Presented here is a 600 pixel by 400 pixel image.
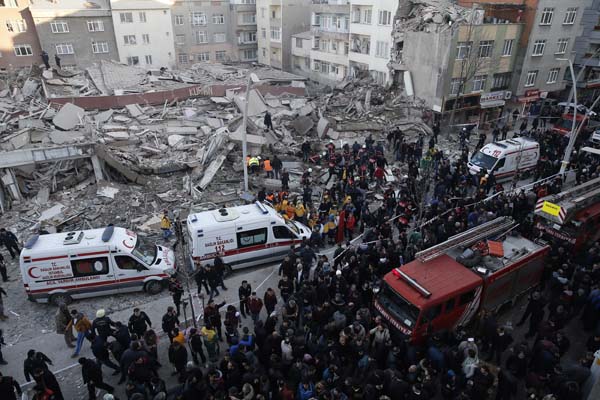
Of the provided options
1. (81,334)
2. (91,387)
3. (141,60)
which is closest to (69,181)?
(81,334)

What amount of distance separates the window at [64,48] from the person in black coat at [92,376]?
4138 cm

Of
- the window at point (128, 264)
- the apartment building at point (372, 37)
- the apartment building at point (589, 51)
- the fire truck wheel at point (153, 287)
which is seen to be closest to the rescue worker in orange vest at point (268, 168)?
the fire truck wheel at point (153, 287)

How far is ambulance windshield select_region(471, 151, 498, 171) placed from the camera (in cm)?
2000

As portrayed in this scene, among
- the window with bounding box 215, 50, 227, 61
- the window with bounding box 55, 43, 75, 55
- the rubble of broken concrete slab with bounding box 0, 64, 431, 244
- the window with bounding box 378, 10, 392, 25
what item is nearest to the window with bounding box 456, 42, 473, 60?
the rubble of broken concrete slab with bounding box 0, 64, 431, 244

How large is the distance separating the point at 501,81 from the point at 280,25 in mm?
27386

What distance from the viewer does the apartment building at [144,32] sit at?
42.8 m

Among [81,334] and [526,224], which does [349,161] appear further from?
[81,334]

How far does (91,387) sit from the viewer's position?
914 centimetres

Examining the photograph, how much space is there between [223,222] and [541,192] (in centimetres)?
1311

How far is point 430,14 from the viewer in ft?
97.6

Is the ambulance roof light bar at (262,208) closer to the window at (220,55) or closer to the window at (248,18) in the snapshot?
the window at (220,55)

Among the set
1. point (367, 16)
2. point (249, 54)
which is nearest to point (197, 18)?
point (249, 54)

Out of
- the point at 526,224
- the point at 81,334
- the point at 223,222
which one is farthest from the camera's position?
the point at 526,224

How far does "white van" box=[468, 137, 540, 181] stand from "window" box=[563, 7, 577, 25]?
59.2 feet
